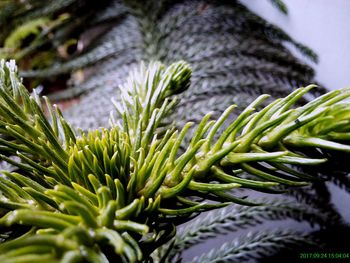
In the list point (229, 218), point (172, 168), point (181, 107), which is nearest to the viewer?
point (172, 168)

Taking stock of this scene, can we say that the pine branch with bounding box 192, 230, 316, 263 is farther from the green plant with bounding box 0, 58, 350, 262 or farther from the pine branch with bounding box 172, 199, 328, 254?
the green plant with bounding box 0, 58, 350, 262

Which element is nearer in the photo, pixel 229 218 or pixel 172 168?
pixel 172 168

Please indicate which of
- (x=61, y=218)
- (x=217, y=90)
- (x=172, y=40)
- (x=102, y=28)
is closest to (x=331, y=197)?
(x=217, y=90)

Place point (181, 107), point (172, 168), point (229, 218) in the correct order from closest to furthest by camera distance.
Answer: point (172, 168), point (229, 218), point (181, 107)

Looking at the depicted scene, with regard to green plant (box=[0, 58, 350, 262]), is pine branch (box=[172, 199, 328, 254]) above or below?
below

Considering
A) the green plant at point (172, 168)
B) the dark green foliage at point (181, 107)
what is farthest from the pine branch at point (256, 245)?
the green plant at point (172, 168)

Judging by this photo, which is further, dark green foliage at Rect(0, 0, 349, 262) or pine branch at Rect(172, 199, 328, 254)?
pine branch at Rect(172, 199, 328, 254)
